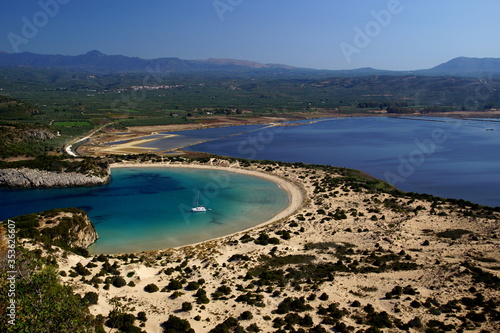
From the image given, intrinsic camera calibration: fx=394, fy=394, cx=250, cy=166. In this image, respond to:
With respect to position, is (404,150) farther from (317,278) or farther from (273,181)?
(317,278)

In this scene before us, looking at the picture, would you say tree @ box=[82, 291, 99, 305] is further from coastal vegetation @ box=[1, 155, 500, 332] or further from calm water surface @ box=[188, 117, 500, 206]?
calm water surface @ box=[188, 117, 500, 206]

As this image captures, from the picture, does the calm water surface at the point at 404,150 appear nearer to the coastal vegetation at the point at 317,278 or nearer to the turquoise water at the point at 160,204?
the coastal vegetation at the point at 317,278


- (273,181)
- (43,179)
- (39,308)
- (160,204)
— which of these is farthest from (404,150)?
(39,308)

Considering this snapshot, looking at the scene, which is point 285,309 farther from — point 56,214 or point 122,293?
point 56,214

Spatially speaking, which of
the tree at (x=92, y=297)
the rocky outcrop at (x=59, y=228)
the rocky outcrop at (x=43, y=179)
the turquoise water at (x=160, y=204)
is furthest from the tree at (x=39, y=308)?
the rocky outcrop at (x=43, y=179)

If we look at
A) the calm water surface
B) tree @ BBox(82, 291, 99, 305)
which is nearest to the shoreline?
tree @ BBox(82, 291, 99, 305)
